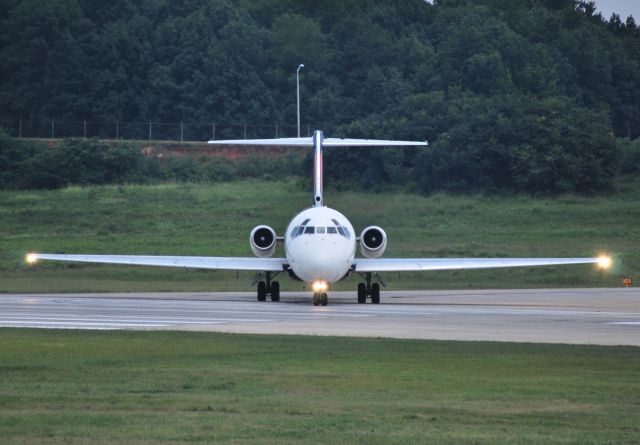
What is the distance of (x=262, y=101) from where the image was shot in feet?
315

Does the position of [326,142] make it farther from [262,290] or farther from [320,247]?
[320,247]

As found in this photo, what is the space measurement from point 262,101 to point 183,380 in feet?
252

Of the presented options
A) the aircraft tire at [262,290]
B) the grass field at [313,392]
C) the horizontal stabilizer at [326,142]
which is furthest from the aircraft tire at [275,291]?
the grass field at [313,392]

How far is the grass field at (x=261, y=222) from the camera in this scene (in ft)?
175

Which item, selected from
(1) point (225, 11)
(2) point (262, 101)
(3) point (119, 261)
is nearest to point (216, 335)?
(3) point (119, 261)

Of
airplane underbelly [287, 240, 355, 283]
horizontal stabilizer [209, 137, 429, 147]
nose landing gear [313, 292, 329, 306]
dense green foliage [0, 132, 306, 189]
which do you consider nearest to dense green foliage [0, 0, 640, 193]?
dense green foliage [0, 132, 306, 189]

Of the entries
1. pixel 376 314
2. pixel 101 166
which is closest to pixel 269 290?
pixel 376 314

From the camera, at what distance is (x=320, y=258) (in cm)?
3959

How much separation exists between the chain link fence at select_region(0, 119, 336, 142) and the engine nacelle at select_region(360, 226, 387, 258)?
49957mm

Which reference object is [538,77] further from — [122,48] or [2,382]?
[2,382]

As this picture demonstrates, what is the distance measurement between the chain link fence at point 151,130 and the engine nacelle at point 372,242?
1967 inches

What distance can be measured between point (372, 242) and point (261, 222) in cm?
1921

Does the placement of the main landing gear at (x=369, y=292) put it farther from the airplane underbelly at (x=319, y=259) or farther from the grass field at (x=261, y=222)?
the grass field at (x=261, y=222)

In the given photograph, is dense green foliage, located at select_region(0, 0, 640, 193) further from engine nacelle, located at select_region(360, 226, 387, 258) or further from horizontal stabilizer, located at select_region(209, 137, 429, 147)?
engine nacelle, located at select_region(360, 226, 387, 258)
